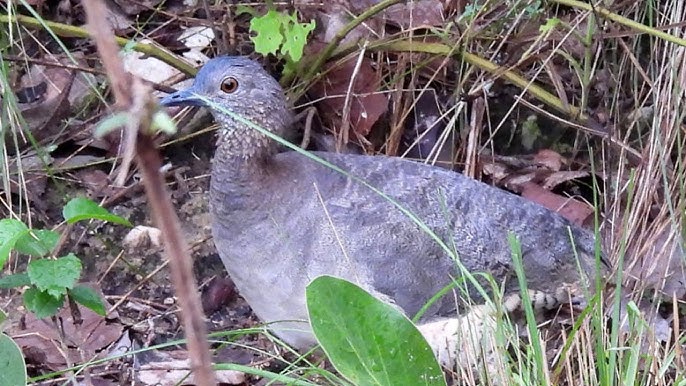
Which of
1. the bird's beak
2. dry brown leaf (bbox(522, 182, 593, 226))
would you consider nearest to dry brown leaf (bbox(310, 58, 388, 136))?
dry brown leaf (bbox(522, 182, 593, 226))

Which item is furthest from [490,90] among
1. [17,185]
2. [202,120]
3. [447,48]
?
[17,185]

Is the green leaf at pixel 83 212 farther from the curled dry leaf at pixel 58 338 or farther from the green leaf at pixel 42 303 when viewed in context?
the curled dry leaf at pixel 58 338

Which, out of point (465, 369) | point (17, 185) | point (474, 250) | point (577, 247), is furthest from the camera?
point (17, 185)

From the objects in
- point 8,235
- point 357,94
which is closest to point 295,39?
point 357,94

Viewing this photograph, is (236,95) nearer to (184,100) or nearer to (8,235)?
(184,100)

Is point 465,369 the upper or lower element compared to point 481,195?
lower

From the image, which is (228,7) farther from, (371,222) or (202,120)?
(371,222)

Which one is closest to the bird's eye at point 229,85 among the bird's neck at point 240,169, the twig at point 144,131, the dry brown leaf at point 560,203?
the bird's neck at point 240,169
